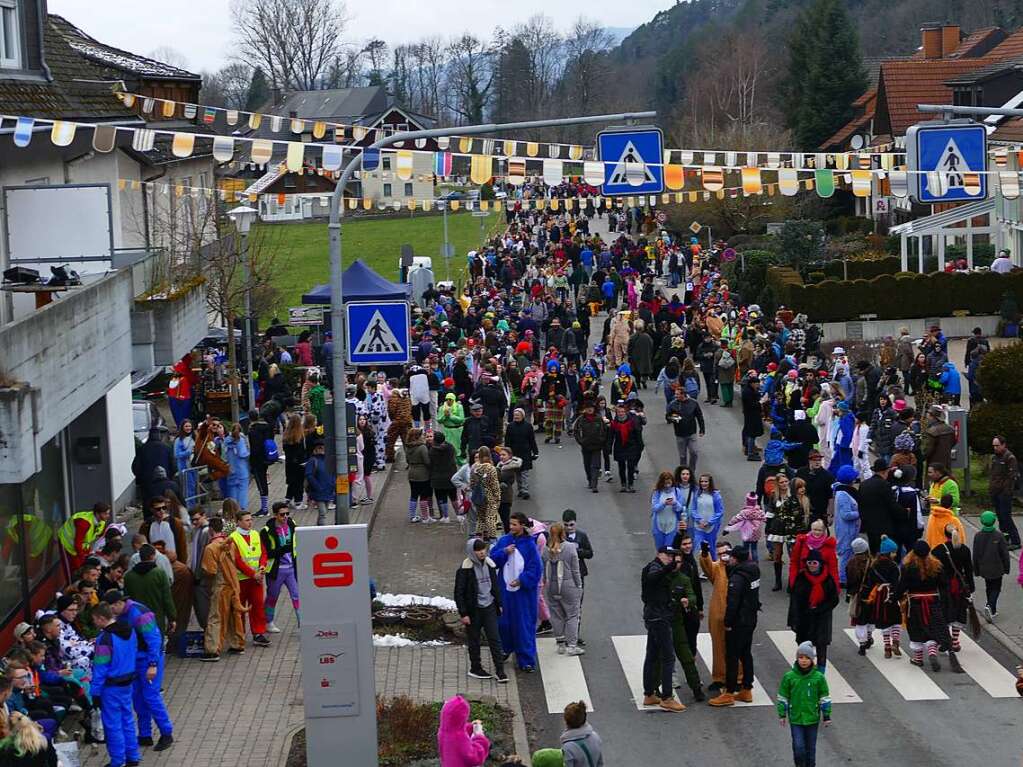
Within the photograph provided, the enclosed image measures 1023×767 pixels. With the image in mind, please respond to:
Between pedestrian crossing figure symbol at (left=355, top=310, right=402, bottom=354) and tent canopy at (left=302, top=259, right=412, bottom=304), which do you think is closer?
pedestrian crossing figure symbol at (left=355, top=310, right=402, bottom=354)

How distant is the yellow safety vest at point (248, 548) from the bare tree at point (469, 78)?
117503mm

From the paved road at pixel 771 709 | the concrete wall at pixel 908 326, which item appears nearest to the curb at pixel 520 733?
the paved road at pixel 771 709

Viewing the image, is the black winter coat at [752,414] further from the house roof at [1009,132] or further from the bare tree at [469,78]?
the bare tree at [469,78]

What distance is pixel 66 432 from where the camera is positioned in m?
20.3

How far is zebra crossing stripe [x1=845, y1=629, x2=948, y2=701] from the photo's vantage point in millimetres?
14820

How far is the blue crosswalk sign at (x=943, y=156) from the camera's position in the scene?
2134 cm

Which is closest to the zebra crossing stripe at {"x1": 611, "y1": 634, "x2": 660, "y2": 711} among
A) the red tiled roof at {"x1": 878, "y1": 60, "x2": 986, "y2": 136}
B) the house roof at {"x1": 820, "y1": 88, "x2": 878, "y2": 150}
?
the red tiled roof at {"x1": 878, "y1": 60, "x2": 986, "y2": 136}

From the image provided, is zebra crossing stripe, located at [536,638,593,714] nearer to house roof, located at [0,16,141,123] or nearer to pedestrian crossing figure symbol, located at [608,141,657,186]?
pedestrian crossing figure symbol, located at [608,141,657,186]

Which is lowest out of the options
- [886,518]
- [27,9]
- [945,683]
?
[945,683]

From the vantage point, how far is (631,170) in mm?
20453

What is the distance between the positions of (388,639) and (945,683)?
5.62 meters

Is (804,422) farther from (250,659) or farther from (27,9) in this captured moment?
(27,9)

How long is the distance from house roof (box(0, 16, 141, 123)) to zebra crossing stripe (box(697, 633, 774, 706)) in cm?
995

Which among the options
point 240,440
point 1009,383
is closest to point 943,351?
point 1009,383
